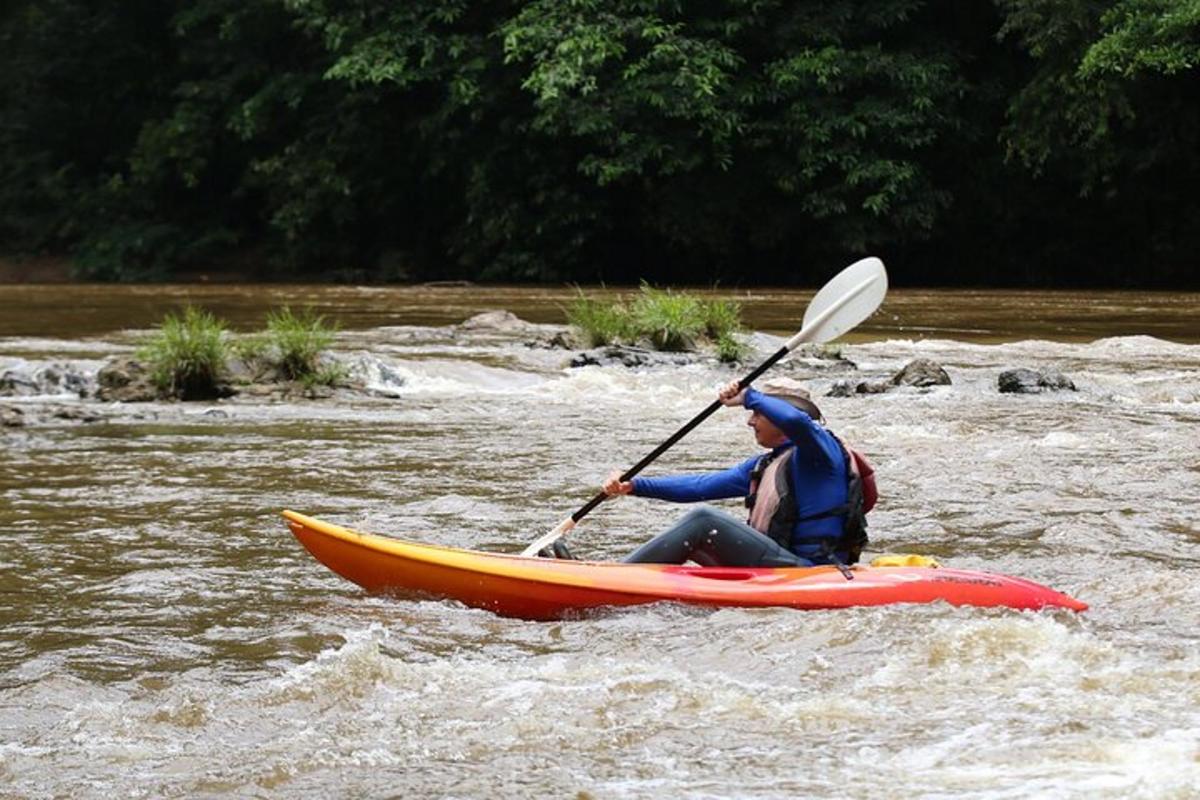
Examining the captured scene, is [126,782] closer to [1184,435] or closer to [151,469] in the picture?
[151,469]

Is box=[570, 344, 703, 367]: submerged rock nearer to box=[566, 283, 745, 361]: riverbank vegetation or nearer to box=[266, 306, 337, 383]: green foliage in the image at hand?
box=[566, 283, 745, 361]: riverbank vegetation

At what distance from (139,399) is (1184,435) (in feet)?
18.2

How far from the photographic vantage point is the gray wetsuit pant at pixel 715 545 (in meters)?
4.71

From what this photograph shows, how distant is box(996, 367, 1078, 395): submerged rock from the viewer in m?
9.20

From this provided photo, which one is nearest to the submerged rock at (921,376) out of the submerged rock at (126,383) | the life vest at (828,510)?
the submerged rock at (126,383)

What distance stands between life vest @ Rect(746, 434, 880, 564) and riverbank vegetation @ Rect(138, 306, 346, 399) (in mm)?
5166

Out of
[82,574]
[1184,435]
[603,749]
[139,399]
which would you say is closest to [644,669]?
[603,749]

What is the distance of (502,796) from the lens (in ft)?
10.3

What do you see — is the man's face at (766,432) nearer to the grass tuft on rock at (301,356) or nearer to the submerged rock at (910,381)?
the submerged rock at (910,381)

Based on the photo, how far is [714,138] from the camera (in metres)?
19.0

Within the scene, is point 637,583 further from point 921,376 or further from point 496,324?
point 496,324

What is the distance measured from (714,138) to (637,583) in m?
14.9

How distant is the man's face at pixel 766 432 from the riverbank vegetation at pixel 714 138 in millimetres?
12624

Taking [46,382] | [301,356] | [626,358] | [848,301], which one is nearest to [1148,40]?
[626,358]
